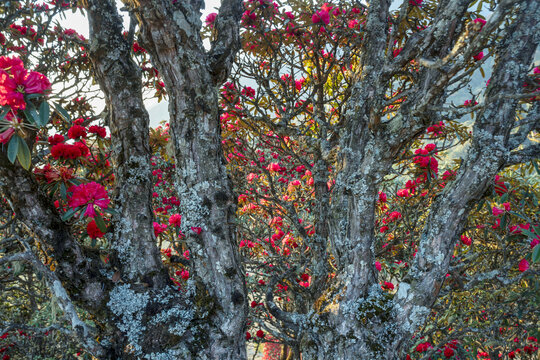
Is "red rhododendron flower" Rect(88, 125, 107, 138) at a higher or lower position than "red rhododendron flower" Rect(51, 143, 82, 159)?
higher

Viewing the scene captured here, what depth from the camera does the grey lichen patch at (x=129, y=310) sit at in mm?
1388

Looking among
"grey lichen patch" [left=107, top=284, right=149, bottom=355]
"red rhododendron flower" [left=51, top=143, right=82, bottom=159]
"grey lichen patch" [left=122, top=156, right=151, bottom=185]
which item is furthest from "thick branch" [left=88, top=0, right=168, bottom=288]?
"red rhododendron flower" [left=51, top=143, right=82, bottom=159]

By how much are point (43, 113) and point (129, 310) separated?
0.94m

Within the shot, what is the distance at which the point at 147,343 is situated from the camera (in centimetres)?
138

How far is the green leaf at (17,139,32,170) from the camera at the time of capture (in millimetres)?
1167

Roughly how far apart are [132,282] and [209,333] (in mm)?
459

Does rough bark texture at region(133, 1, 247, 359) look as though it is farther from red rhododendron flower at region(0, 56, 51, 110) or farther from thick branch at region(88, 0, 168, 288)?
red rhododendron flower at region(0, 56, 51, 110)

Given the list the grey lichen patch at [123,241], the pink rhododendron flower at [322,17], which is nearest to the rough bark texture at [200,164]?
the grey lichen patch at [123,241]

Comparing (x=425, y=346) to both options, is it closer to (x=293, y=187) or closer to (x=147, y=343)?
(x=293, y=187)

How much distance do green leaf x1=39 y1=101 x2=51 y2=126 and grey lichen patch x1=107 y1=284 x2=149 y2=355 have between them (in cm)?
81

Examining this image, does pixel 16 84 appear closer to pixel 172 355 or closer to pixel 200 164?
pixel 200 164

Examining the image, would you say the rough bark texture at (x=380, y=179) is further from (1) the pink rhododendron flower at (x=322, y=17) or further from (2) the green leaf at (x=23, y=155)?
(2) the green leaf at (x=23, y=155)

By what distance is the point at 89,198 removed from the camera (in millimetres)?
1365

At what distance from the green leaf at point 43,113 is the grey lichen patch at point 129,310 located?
81 centimetres
